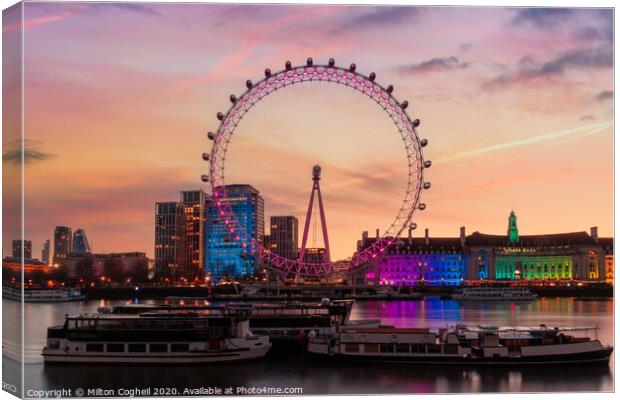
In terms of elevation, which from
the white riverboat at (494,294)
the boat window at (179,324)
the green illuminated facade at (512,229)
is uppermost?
the green illuminated facade at (512,229)

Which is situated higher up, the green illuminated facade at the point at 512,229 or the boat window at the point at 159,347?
the green illuminated facade at the point at 512,229

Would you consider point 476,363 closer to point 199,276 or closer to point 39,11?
point 39,11

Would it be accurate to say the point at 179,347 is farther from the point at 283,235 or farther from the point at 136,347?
the point at 283,235

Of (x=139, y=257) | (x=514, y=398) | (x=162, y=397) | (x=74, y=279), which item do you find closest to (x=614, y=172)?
(x=514, y=398)

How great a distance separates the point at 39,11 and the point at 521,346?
1180cm

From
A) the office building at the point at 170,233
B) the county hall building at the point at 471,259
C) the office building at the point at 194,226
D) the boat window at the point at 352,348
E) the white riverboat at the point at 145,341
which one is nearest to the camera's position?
the white riverboat at the point at 145,341

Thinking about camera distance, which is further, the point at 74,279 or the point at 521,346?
the point at 74,279

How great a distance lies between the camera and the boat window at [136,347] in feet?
57.8

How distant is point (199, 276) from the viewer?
8344 cm

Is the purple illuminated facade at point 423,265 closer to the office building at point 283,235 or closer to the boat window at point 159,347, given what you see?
the office building at point 283,235

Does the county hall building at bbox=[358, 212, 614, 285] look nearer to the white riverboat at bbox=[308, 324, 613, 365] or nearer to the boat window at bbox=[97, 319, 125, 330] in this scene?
the white riverboat at bbox=[308, 324, 613, 365]

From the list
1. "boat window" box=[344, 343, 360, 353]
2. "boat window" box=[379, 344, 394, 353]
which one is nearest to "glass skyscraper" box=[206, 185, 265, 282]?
"boat window" box=[344, 343, 360, 353]

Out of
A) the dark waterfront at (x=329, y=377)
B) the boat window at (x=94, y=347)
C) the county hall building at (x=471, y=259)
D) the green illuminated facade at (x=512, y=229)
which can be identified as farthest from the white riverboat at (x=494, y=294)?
the boat window at (x=94, y=347)

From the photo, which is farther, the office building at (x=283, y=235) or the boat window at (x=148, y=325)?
the office building at (x=283, y=235)
